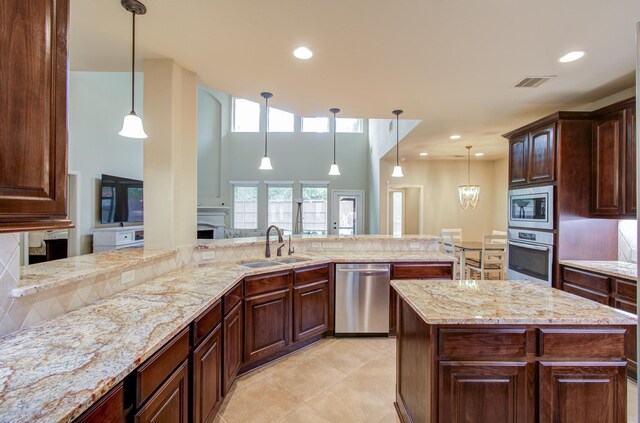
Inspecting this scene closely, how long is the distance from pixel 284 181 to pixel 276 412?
282 inches

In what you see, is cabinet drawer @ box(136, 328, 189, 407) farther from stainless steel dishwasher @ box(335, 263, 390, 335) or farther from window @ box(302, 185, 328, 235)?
window @ box(302, 185, 328, 235)

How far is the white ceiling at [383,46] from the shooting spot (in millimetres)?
1756

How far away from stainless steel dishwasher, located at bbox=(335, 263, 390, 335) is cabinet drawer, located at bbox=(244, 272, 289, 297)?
2.34 feet

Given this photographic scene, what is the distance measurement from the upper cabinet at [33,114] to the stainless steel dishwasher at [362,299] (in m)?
2.58

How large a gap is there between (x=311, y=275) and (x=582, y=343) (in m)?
2.07

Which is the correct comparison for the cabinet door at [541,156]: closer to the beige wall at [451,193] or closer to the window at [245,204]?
the beige wall at [451,193]

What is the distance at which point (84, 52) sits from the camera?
2.37 metres

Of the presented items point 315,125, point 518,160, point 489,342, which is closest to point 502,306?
point 489,342

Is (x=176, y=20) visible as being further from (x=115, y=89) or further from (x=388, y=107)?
(x=115, y=89)

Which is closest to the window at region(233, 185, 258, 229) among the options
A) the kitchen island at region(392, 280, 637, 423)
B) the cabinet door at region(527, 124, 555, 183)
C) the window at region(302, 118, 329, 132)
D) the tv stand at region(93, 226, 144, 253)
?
the window at region(302, 118, 329, 132)

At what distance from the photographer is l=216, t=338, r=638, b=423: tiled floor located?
197cm

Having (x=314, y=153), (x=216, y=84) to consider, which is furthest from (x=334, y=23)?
(x=314, y=153)

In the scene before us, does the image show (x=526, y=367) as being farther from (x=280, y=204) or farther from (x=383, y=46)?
(x=280, y=204)

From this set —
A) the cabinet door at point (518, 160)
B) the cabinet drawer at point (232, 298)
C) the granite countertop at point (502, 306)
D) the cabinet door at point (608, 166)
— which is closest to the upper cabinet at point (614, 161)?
the cabinet door at point (608, 166)
